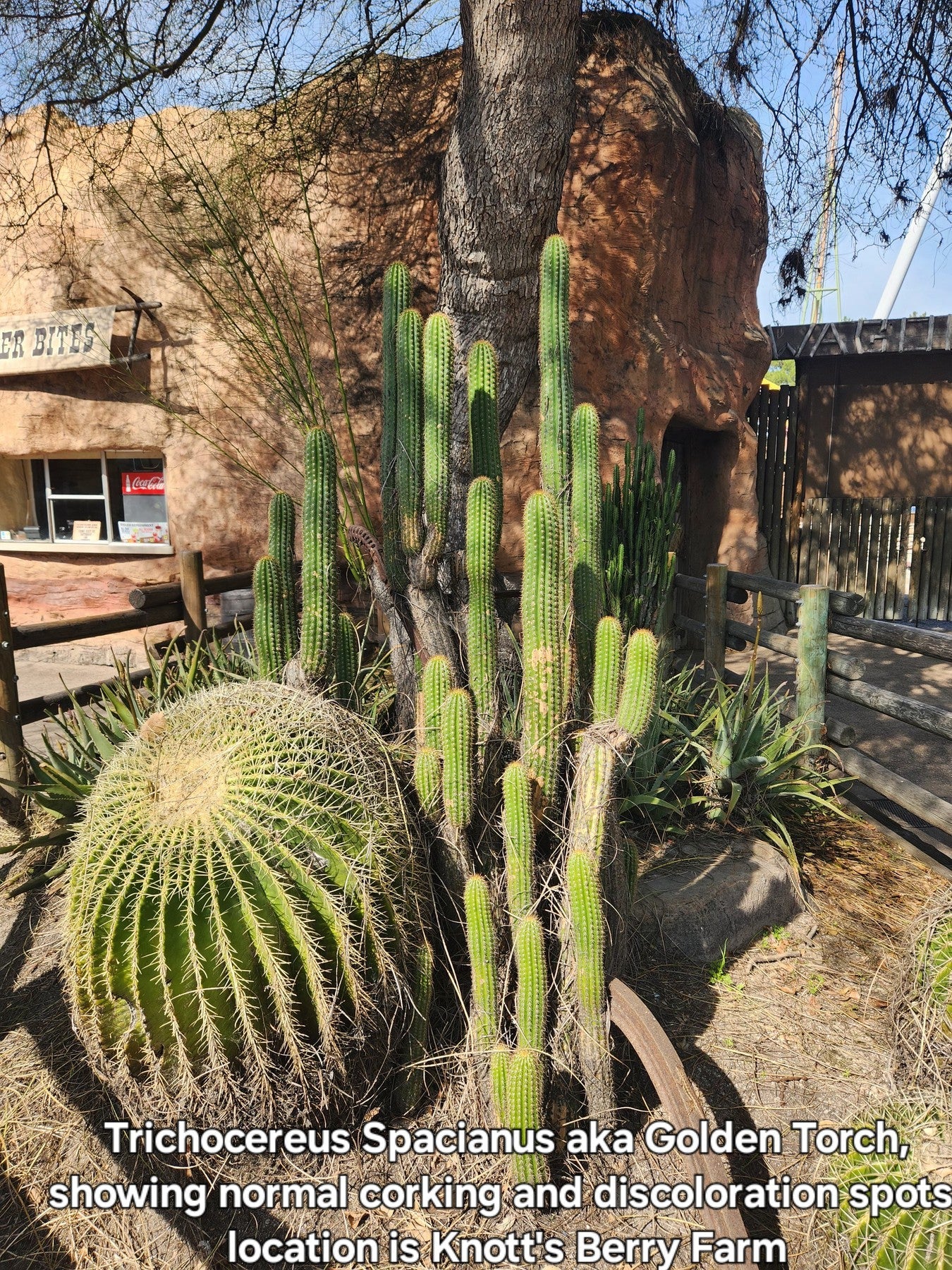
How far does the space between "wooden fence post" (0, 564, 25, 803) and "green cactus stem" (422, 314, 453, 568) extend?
253cm

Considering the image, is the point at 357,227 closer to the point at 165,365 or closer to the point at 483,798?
the point at 165,365

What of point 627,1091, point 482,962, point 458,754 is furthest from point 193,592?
point 627,1091

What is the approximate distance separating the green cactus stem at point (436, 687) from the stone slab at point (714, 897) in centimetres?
120

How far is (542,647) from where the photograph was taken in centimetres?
255

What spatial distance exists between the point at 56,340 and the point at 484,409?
19.8ft

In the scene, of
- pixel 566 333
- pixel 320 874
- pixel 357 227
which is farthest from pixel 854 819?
pixel 357 227

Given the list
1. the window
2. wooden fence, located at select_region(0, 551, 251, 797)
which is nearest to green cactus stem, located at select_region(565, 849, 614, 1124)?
wooden fence, located at select_region(0, 551, 251, 797)

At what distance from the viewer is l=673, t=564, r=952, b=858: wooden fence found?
12.8 ft

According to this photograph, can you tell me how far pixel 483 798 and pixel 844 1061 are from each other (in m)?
1.54

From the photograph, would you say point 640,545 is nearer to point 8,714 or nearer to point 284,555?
point 284,555

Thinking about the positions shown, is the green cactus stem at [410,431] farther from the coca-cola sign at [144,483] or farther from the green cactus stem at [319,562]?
the coca-cola sign at [144,483]

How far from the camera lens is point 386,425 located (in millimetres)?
3230

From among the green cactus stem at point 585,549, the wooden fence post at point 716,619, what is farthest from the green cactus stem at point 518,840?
the wooden fence post at point 716,619

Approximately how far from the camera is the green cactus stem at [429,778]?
2627 millimetres
